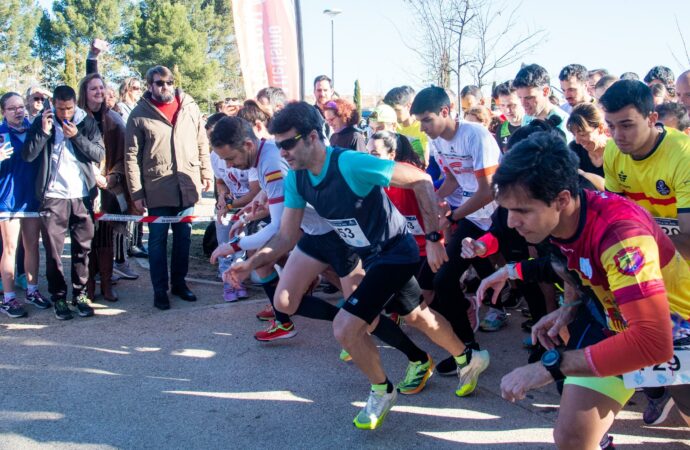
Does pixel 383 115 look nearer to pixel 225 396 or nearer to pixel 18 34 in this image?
pixel 225 396

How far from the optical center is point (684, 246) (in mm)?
3051

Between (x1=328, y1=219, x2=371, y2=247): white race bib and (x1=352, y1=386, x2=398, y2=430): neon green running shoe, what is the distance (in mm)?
893

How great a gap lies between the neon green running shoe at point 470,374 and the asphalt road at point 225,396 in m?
0.08

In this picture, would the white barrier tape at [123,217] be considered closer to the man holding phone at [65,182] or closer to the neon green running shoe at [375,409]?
the man holding phone at [65,182]

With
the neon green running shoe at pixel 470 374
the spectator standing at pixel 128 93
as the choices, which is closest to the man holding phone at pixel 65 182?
the spectator standing at pixel 128 93

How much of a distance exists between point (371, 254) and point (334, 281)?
5.11 feet

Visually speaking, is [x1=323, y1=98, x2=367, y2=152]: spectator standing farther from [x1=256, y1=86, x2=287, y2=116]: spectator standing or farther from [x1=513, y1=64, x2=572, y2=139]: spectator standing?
[x1=513, y1=64, x2=572, y2=139]: spectator standing

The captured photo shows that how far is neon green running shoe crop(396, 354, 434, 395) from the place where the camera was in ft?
13.8

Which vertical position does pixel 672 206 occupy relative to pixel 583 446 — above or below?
above

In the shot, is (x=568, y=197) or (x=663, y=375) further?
(x=663, y=375)

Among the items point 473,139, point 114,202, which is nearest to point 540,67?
point 473,139

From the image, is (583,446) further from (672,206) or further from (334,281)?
(334,281)

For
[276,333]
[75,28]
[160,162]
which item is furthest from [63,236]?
[75,28]

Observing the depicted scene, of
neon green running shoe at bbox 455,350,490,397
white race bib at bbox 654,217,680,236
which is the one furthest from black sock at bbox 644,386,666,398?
neon green running shoe at bbox 455,350,490,397
